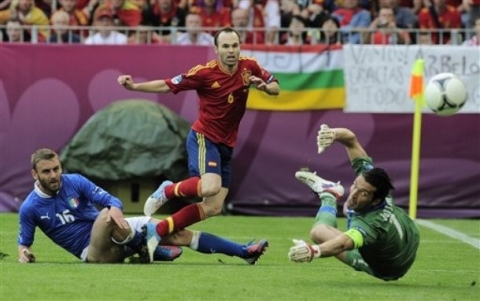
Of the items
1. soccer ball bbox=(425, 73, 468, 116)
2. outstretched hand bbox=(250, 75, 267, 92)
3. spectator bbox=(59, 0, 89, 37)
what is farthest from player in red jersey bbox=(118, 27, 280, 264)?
spectator bbox=(59, 0, 89, 37)

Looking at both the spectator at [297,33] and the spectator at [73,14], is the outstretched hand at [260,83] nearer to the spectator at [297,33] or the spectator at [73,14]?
the spectator at [297,33]

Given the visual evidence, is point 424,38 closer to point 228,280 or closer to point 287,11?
point 287,11

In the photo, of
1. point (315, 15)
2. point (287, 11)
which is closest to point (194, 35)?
point (287, 11)

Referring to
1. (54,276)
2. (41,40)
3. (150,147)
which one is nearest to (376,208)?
(54,276)

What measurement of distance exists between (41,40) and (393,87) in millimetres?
5657

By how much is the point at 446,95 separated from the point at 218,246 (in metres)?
6.70

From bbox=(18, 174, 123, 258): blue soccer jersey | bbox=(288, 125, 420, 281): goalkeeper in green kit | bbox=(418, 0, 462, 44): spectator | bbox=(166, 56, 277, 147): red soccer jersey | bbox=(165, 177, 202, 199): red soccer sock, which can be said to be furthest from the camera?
bbox=(418, 0, 462, 44): spectator

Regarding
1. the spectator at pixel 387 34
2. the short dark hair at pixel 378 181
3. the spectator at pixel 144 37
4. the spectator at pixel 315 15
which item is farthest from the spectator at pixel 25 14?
the short dark hair at pixel 378 181

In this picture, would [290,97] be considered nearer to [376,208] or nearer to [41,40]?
[41,40]

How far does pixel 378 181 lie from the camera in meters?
11.2

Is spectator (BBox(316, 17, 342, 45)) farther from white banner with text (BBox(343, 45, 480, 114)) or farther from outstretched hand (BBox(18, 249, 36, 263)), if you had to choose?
outstretched hand (BBox(18, 249, 36, 263))

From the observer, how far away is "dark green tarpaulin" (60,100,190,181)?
68.3ft

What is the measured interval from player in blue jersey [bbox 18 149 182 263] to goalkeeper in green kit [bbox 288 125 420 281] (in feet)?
6.19

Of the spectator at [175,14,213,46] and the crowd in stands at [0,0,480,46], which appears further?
the crowd in stands at [0,0,480,46]
